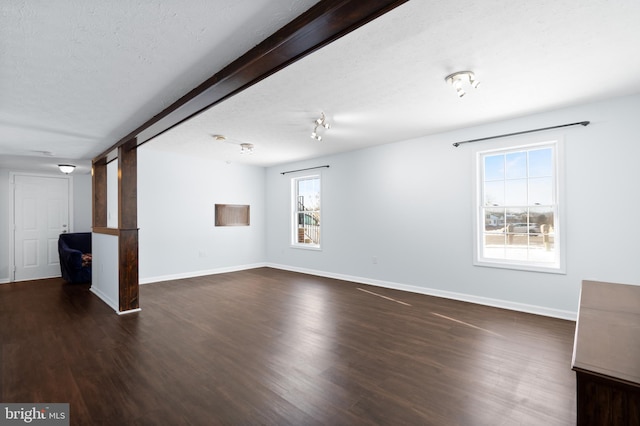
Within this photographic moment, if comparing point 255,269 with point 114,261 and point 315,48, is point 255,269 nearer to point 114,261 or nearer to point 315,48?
point 114,261

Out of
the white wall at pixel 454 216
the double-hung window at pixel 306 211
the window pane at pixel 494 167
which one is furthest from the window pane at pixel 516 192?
the double-hung window at pixel 306 211

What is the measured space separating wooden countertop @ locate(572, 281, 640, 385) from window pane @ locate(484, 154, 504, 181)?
2357mm

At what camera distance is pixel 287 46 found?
1835mm

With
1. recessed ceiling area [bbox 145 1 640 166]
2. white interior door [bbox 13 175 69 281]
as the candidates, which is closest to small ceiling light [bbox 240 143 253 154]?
recessed ceiling area [bbox 145 1 640 166]

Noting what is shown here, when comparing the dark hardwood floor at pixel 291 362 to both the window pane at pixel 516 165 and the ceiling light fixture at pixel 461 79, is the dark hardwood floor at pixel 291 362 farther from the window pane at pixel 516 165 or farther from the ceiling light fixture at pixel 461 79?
the ceiling light fixture at pixel 461 79

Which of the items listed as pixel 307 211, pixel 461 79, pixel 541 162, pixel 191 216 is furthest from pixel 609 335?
pixel 191 216

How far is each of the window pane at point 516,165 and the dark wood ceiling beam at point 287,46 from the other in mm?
3412

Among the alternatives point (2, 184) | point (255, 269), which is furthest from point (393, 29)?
point (2, 184)

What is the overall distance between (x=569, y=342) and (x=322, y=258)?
13.4ft

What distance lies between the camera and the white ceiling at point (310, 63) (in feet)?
5.85

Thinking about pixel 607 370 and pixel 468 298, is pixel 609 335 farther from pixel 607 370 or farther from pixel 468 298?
pixel 468 298

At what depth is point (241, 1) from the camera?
63.2 inches

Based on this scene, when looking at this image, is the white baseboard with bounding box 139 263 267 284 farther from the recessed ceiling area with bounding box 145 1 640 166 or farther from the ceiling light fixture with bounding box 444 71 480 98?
the ceiling light fixture with bounding box 444 71 480 98

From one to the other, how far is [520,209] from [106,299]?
5942 mm
